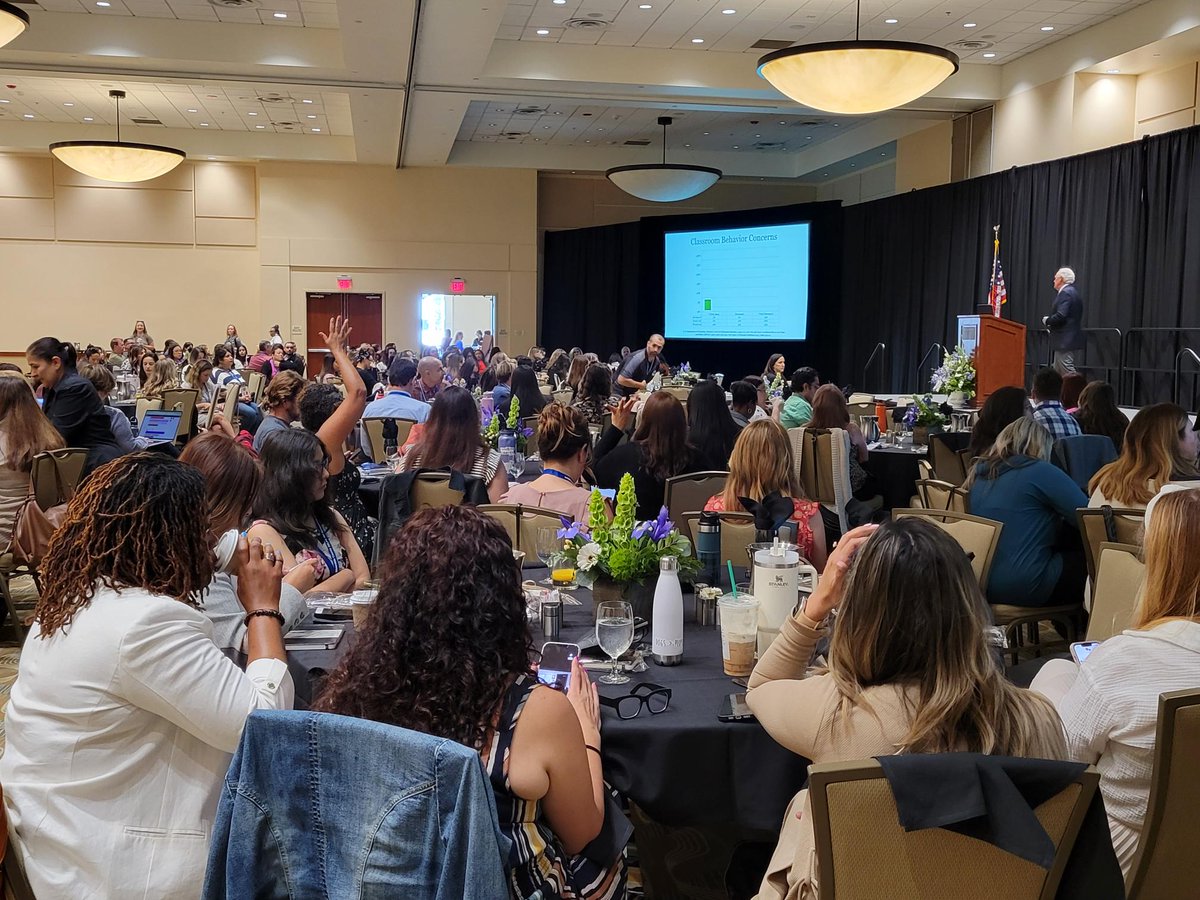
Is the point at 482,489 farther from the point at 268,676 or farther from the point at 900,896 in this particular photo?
the point at 900,896

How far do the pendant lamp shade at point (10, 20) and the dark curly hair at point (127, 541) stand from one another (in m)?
7.66

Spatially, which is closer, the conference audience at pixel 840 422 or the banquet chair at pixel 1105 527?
the banquet chair at pixel 1105 527

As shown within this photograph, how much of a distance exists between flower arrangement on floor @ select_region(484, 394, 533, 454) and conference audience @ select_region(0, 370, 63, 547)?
2.41 metres

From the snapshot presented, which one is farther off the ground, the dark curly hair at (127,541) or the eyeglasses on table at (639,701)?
the dark curly hair at (127,541)

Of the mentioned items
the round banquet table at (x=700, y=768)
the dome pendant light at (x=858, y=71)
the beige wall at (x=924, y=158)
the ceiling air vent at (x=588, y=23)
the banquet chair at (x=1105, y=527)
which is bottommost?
the round banquet table at (x=700, y=768)

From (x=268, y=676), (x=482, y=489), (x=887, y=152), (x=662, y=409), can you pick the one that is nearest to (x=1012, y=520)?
(x=662, y=409)

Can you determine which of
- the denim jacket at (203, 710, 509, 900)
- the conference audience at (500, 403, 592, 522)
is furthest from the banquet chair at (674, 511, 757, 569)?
the denim jacket at (203, 710, 509, 900)

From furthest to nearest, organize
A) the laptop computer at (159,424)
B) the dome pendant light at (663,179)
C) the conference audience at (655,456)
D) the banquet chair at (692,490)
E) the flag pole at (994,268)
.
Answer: the dome pendant light at (663,179) < the flag pole at (994,268) < the laptop computer at (159,424) < the conference audience at (655,456) < the banquet chair at (692,490)

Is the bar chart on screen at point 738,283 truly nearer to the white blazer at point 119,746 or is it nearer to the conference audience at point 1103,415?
the conference audience at point 1103,415

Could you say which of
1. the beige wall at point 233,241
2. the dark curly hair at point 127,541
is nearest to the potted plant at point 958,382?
the dark curly hair at point 127,541

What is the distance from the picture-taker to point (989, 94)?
1351cm

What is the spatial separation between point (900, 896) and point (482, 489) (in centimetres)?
345

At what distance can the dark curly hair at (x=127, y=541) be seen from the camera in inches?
75.7

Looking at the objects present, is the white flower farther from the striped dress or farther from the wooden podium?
the wooden podium
